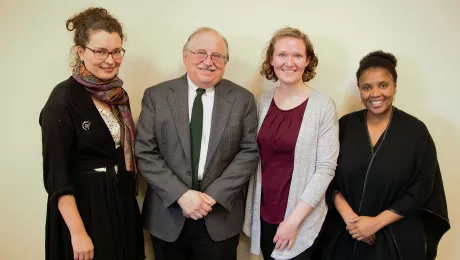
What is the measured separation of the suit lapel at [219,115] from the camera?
1.67 m

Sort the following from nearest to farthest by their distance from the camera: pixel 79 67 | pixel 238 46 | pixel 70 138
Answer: pixel 70 138 < pixel 79 67 < pixel 238 46

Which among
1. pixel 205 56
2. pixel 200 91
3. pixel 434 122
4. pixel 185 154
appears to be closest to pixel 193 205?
pixel 185 154

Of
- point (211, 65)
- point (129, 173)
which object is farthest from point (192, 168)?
point (211, 65)

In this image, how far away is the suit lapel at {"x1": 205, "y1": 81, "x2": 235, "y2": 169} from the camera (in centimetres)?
167

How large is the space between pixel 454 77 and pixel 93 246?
2.16 meters

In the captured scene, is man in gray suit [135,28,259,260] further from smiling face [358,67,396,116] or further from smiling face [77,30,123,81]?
smiling face [358,67,396,116]

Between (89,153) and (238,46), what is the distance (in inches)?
41.3

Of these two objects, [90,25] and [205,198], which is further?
[205,198]

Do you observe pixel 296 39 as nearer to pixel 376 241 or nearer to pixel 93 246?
pixel 376 241

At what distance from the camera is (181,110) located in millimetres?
1680

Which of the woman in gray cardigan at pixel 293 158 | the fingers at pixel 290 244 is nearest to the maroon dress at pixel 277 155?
the woman in gray cardigan at pixel 293 158

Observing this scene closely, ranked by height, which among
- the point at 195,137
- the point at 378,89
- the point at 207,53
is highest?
the point at 207,53

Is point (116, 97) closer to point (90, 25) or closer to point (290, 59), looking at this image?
point (90, 25)

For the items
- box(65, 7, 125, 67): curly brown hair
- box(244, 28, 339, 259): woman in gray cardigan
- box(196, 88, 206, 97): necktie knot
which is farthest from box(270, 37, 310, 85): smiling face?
box(65, 7, 125, 67): curly brown hair
